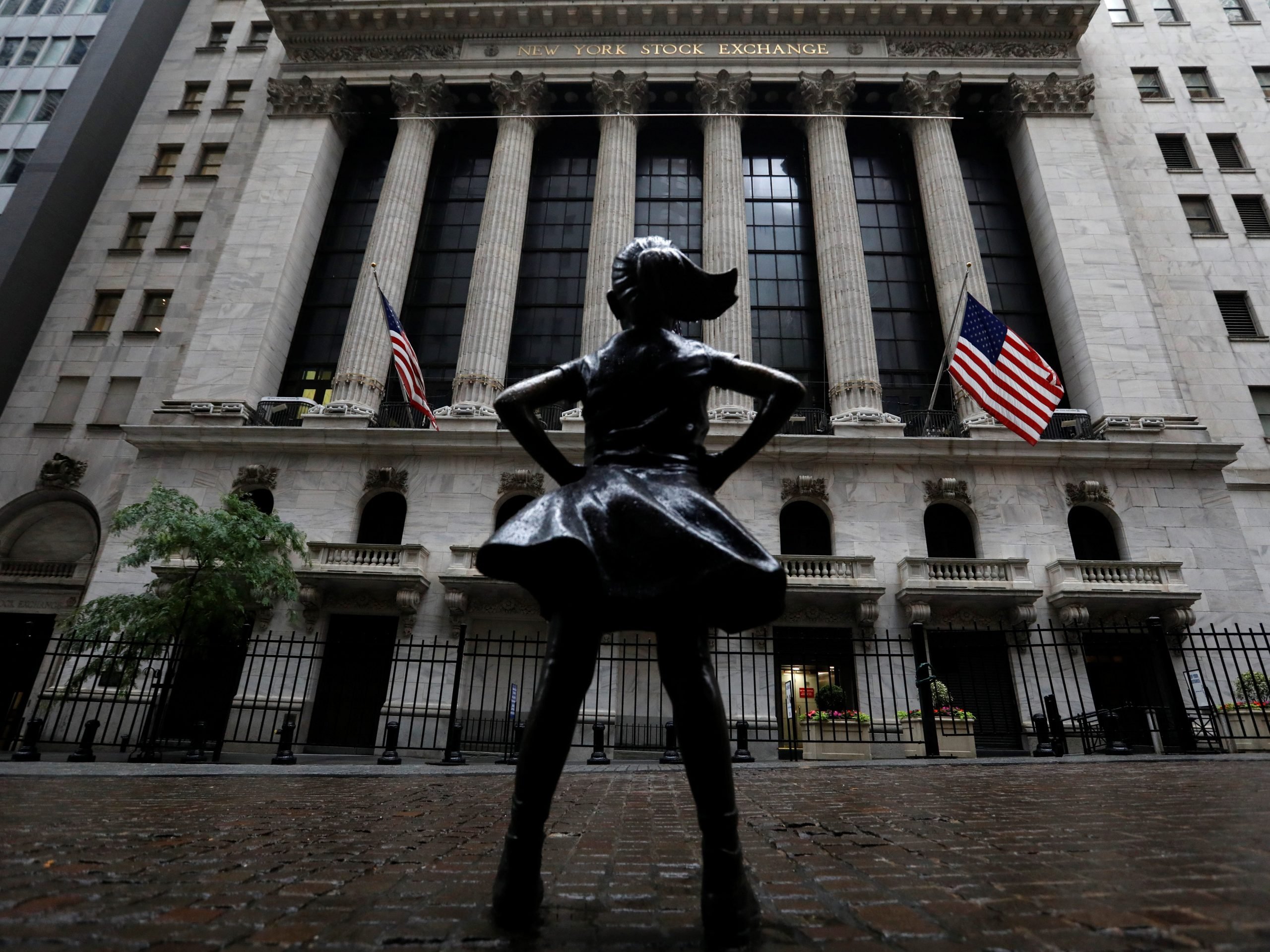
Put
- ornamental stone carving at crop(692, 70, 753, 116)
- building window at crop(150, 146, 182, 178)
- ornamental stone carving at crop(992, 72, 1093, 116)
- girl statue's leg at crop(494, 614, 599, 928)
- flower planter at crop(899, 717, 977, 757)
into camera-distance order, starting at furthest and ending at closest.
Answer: building window at crop(150, 146, 182, 178) → ornamental stone carving at crop(692, 70, 753, 116) → ornamental stone carving at crop(992, 72, 1093, 116) → flower planter at crop(899, 717, 977, 757) → girl statue's leg at crop(494, 614, 599, 928)

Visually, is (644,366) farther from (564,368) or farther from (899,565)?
(899,565)

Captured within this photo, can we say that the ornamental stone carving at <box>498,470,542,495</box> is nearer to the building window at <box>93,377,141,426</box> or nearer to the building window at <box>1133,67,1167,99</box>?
the building window at <box>93,377,141,426</box>

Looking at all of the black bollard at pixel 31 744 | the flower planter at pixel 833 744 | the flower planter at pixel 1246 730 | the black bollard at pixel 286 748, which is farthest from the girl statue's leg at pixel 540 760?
the flower planter at pixel 1246 730

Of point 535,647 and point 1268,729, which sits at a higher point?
point 535,647

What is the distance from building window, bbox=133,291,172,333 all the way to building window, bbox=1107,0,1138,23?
135 feet

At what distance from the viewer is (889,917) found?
224 centimetres

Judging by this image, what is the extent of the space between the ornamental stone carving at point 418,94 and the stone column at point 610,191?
20.9 ft

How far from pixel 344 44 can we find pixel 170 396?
1663 cm

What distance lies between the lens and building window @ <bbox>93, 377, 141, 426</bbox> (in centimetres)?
2439

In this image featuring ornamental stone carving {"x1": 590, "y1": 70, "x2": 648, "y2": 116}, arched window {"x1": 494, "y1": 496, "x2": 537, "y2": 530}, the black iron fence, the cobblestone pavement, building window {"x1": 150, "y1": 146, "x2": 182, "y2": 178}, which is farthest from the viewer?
building window {"x1": 150, "y1": 146, "x2": 182, "y2": 178}

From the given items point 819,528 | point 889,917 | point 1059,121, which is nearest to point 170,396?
point 819,528

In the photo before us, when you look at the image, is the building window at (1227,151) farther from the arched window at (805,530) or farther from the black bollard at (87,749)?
the black bollard at (87,749)

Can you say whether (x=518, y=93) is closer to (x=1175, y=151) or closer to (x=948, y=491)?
(x=948, y=491)

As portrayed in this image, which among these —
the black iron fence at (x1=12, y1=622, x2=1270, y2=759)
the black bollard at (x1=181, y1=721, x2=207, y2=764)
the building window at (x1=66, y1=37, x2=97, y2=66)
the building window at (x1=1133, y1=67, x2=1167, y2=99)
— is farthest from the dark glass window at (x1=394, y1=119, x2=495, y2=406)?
the building window at (x1=1133, y1=67, x2=1167, y2=99)
